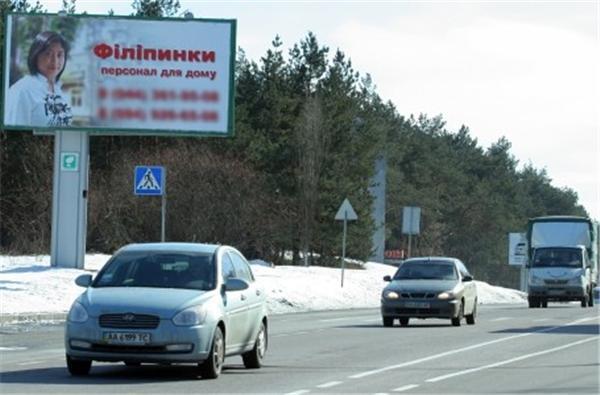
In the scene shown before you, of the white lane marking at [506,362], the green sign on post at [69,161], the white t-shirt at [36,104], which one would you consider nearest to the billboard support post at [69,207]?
the green sign on post at [69,161]

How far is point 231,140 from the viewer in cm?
7031

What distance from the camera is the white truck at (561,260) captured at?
54500 mm

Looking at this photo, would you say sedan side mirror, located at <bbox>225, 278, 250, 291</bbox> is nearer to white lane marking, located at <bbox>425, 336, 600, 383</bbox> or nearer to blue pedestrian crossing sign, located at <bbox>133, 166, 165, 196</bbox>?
white lane marking, located at <bbox>425, 336, 600, 383</bbox>

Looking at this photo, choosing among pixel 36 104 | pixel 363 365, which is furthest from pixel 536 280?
pixel 363 365

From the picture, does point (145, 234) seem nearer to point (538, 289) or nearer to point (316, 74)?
point (538, 289)

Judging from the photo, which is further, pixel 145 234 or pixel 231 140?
pixel 231 140

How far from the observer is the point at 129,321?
658 inches

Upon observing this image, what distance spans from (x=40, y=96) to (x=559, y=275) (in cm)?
2207

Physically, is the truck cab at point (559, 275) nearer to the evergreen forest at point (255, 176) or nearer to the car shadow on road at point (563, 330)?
the evergreen forest at point (255, 176)

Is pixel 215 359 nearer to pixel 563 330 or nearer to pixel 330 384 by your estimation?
pixel 330 384

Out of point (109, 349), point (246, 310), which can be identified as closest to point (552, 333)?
point (246, 310)

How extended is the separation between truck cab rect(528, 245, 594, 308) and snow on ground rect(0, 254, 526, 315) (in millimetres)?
5685

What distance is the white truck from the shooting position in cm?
5450

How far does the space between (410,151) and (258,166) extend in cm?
4882
